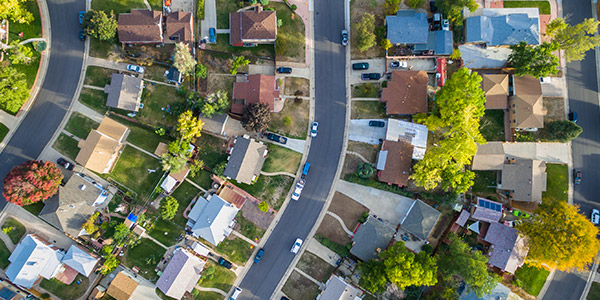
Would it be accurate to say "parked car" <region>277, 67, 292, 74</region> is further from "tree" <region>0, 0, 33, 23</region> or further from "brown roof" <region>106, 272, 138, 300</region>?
"brown roof" <region>106, 272, 138, 300</region>

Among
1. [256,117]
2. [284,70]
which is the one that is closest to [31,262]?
[256,117]

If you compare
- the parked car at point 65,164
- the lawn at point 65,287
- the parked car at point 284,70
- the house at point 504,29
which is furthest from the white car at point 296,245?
the house at point 504,29

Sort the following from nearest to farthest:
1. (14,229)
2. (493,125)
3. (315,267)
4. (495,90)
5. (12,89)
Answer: (12,89) → (14,229) → (315,267) → (495,90) → (493,125)

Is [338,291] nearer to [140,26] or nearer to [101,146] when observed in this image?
[101,146]

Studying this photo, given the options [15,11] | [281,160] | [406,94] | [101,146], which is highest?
[15,11]

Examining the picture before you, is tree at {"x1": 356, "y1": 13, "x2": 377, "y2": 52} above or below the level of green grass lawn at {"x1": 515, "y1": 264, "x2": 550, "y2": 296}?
above

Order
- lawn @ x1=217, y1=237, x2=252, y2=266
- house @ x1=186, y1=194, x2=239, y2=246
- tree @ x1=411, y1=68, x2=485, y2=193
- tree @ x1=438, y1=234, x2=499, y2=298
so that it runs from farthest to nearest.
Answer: lawn @ x1=217, y1=237, x2=252, y2=266 → house @ x1=186, y1=194, x2=239, y2=246 → tree @ x1=411, y1=68, x2=485, y2=193 → tree @ x1=438, y1=234, x2=499, y2=298

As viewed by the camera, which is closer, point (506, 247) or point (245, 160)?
point (506, 247)

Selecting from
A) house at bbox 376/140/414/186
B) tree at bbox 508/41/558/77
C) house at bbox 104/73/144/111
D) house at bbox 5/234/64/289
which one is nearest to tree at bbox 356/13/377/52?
house at bbox 376/140/414/186
